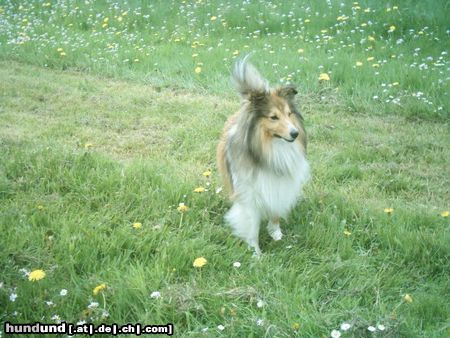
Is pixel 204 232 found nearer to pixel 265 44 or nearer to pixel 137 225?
pixel 137 225

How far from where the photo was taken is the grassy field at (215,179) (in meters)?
2.67

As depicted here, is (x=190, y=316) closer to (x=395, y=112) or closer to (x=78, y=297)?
(x=78, y=297)

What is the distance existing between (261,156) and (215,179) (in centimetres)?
109

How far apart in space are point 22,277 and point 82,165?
1617mm

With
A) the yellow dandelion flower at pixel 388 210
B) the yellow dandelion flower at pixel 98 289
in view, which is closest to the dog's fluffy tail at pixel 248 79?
the yellow dandelion flower at pixel 388 210

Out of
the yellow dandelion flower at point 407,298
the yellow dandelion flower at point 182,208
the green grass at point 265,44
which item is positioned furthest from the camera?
the green grass at point 265,44

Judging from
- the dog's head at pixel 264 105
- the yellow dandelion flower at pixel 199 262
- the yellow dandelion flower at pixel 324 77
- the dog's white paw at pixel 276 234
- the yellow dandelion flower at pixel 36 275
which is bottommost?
the dog's white paw at pixel 276 234

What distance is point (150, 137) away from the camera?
17.6 ft

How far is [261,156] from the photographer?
3.38 metres

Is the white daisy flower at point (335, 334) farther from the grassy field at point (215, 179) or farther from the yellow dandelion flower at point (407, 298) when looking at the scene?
the yellow dandelion flower at point (407, 298)

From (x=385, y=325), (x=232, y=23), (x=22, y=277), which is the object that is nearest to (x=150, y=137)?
(x=22, y=277)

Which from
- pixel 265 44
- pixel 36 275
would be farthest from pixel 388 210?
pixel 265 44

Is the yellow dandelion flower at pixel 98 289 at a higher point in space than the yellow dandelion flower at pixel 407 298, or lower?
higher

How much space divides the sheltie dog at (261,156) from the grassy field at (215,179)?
20 centimetres
